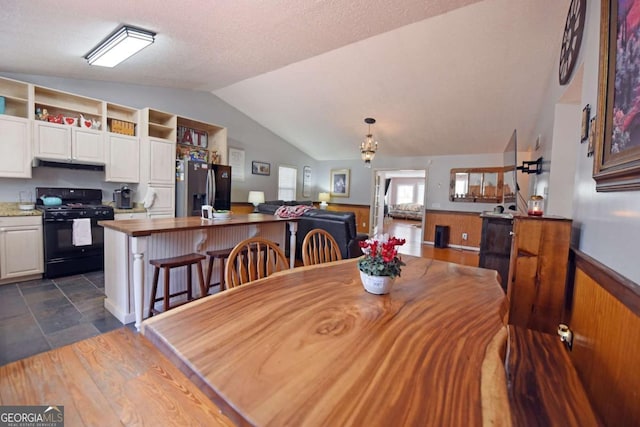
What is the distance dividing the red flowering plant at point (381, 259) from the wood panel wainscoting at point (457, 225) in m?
5.89

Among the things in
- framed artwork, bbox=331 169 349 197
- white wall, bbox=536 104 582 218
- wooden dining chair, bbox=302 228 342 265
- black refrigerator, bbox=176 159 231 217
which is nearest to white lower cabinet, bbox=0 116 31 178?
black refrigerator, bbox=176 159 231 217

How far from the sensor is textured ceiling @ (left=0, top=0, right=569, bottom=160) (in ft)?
7.45

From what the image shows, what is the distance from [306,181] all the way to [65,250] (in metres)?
6.03

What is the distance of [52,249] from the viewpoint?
334 centimetres

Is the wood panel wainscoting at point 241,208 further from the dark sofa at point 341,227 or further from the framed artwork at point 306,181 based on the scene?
the dark sofa at point 341,227

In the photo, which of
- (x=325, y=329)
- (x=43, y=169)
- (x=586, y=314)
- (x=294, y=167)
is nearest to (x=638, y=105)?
(x=586, y=314)

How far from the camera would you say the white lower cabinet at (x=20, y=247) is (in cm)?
310

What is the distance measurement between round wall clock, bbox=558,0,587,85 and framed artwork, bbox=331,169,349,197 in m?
6.08

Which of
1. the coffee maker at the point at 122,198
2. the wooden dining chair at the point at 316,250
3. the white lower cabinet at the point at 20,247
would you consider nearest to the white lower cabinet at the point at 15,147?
the white lower cabinet at the point at 20,247

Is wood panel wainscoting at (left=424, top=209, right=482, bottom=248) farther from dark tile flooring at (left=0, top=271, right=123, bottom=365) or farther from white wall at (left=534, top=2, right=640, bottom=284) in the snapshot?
dark tile flooring at (left=0, top=271, right=123, bottom=365)

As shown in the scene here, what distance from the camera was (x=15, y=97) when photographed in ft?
11.1

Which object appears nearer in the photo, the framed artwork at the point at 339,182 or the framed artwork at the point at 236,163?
the framed artwork at the point at 236,163

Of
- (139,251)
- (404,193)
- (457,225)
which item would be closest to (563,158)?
(139,251)

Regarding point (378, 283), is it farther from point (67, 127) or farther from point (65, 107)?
point (65, 107)
